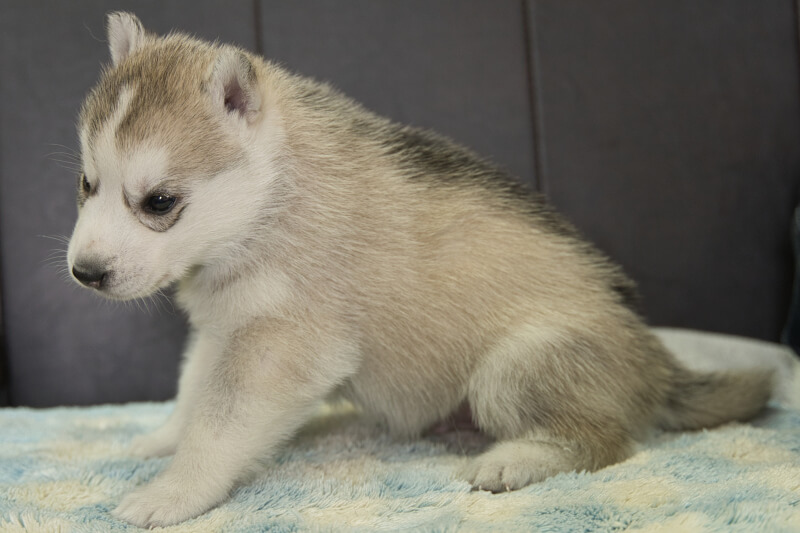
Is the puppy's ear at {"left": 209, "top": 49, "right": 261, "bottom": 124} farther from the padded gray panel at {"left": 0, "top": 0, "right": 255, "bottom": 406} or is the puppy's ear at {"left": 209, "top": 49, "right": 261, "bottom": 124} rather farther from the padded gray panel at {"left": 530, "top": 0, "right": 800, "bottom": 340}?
the padded gray panel at {"left": 530, "top": 0, "right": 800, "bottom": 340}

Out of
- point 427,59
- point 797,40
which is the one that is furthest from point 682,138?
point 427,59

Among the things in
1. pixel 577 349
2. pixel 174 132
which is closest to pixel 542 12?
pixel 577 349

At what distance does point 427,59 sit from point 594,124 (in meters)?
0.65

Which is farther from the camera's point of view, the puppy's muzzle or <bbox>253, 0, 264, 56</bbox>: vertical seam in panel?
<bbox>253, 0, 264, 56</bbox>: vertical seam in panel

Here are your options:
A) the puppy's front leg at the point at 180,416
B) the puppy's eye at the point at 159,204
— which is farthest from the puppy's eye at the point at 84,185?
the puppy's front leg at the point at 180,416

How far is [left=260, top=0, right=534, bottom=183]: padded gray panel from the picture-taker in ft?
8.30

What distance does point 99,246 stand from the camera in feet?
4.19

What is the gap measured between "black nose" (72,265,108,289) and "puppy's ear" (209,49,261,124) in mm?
386

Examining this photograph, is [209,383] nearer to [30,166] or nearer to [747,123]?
[30,166]

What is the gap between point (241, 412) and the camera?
1.34m

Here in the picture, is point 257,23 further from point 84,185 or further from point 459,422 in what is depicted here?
point 459,422

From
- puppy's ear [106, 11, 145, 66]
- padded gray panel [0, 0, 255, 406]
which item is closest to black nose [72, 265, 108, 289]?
puppy's ear [106, 11, 145, 66]

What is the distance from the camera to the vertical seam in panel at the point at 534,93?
2.59m

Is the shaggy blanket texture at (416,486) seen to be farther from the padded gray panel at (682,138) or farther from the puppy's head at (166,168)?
the padded gray panel at (682,138)
